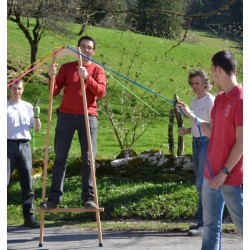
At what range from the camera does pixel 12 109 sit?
8.37m

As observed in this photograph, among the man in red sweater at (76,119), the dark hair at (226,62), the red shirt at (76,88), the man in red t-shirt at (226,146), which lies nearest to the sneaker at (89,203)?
the man in red sweater at (76,119)

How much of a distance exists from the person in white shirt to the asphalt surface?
1.63ft

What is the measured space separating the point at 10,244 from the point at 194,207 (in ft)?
9.51

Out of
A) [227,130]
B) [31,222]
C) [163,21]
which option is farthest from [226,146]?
[163,21]

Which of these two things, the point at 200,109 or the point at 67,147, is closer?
the point at 67,147

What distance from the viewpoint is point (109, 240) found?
7.96 metres

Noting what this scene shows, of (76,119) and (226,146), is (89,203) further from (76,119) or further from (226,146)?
(226,146)

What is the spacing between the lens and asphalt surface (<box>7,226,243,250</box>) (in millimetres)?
7543

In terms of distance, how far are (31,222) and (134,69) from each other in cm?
2008

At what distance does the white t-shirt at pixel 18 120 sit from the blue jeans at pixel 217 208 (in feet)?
11.1

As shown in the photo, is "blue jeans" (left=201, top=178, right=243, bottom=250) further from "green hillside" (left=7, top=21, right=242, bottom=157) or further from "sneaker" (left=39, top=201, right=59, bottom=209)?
"green hillside" (left=7, top=21, right=242, bottom=157)

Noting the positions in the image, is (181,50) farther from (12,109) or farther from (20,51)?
(12,109)

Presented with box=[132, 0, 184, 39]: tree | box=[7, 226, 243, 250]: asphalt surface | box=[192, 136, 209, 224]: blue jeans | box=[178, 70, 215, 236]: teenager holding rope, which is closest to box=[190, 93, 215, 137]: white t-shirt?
box=[178, 70, 215, 236]: teenager holding rope

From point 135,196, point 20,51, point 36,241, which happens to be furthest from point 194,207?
point 20,51
